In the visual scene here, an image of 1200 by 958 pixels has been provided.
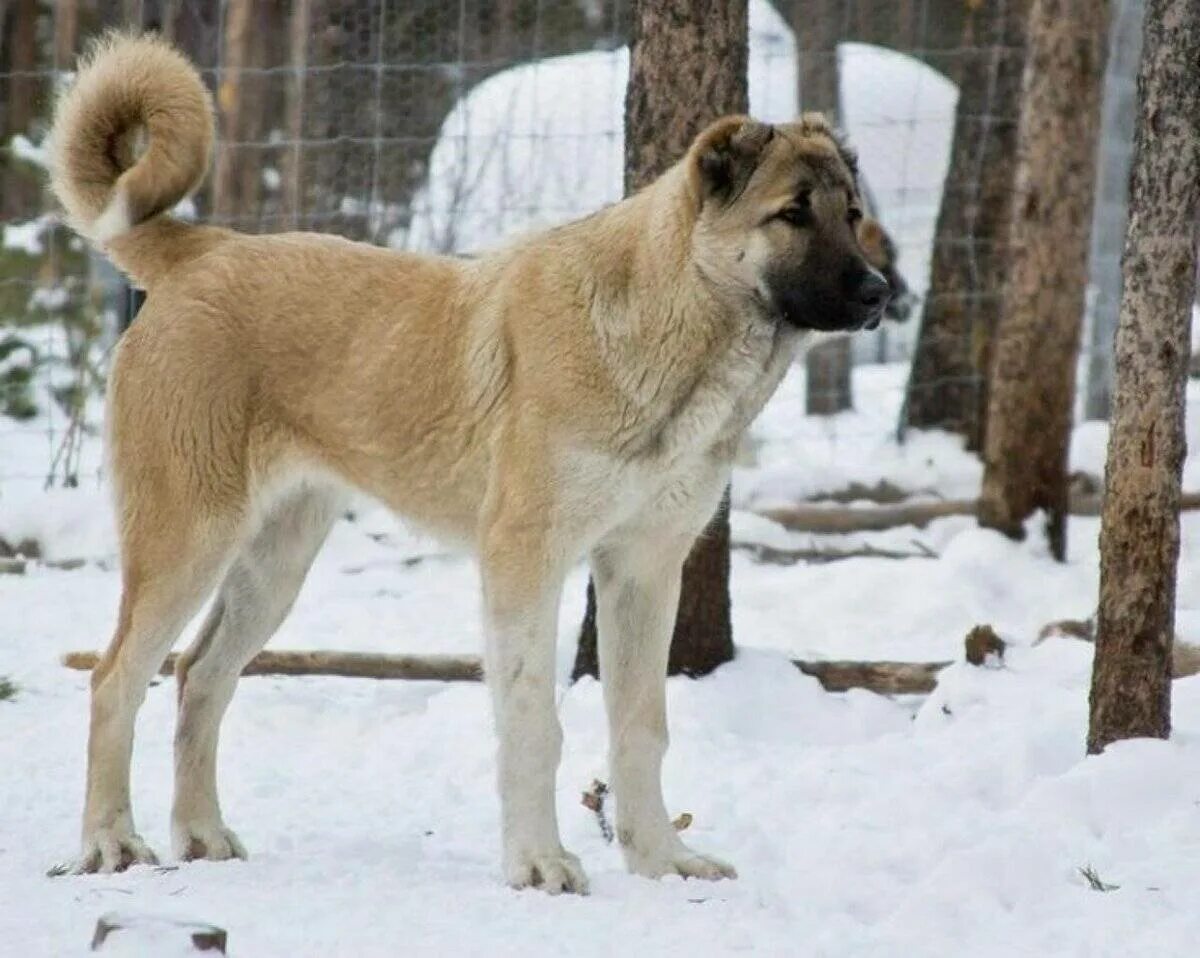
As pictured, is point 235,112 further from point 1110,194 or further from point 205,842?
point 205,842

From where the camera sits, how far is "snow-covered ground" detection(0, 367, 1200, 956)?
381cm

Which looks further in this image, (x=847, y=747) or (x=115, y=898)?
(x=847, y=747)

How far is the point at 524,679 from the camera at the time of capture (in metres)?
4.49

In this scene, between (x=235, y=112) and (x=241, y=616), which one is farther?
(x=235, y=112)

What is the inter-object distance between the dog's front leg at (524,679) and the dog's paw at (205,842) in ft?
2.56

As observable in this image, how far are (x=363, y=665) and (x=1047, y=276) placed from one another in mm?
3643

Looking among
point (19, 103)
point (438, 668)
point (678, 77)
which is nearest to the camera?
point (678, 77)

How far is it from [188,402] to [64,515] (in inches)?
150

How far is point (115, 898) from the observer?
12.7ft

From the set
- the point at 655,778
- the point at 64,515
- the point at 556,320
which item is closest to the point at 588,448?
the point at 556,320

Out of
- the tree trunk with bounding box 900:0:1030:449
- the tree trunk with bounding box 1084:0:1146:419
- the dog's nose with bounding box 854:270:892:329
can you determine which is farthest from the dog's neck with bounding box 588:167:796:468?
the tree trunk with bounding box 1084:0:1146:419

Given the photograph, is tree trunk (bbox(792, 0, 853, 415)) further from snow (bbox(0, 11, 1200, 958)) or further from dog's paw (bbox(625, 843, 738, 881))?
dog's paw (bbox(625, 843, 738, 881))

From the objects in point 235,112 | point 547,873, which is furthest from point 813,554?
point 235,112

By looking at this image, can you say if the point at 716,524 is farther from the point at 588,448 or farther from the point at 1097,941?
the point at 1097,941
